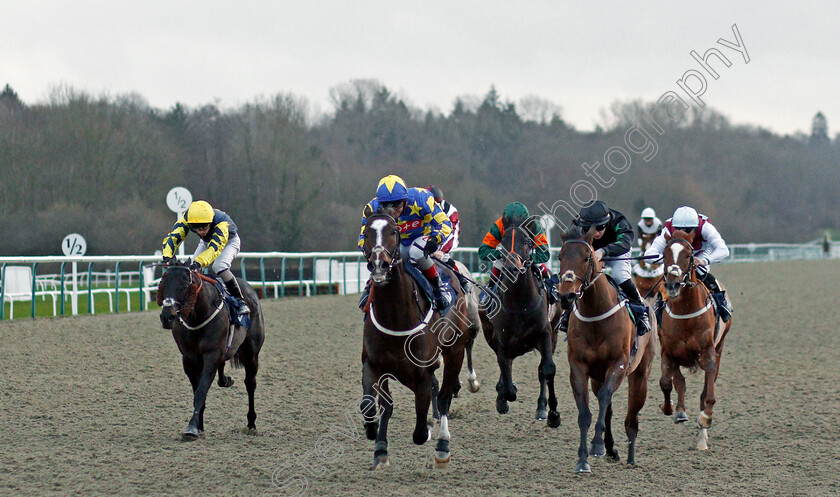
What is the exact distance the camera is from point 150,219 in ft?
77.7

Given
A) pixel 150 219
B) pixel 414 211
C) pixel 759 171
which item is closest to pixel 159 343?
pixel 414 211

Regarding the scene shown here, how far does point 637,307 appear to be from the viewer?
6.07 meters

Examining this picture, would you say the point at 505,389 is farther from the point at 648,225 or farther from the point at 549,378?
the point at 648,225

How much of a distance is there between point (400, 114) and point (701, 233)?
26928mm

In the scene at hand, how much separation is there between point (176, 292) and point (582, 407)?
3.06m

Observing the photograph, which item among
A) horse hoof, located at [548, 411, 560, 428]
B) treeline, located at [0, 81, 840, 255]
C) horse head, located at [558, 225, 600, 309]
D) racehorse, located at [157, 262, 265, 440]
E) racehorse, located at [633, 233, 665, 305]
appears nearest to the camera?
horse head, located at [558, 225, 600, 309]

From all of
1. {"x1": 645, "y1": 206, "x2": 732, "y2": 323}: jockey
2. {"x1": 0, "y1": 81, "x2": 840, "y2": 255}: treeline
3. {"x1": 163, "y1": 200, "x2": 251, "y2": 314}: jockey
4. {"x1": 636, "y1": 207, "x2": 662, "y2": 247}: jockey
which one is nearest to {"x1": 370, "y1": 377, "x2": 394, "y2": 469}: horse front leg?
{"x1": 163, "y1": 200, "x2": 251, "y2": 314}: jockey

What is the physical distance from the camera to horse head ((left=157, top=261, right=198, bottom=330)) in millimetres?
6129

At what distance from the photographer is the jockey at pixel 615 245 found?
5828 mm

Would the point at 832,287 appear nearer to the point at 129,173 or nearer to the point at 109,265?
the point at 109,265

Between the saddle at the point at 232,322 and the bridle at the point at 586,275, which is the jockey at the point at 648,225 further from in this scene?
the saddle at the point at 232,322

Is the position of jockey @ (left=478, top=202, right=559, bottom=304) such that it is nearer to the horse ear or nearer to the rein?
the rein

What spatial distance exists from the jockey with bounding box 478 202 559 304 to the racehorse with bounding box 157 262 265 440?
2167 mm

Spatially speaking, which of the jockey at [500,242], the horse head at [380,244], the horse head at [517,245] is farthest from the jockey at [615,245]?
the horse head at [380,244]
